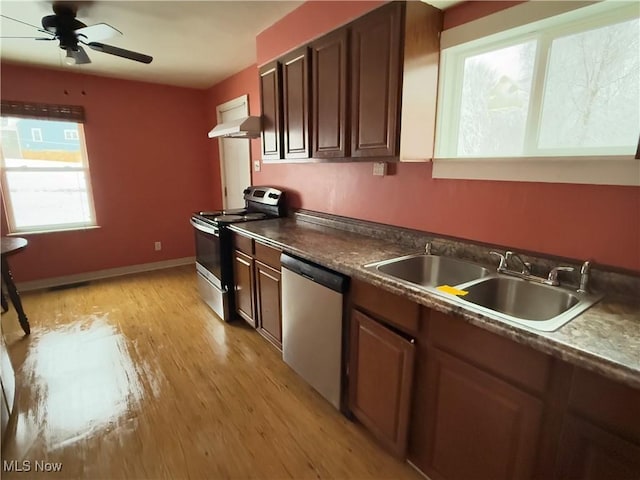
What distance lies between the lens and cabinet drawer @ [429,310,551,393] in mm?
979

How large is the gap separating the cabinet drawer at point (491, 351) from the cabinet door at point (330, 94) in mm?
1165

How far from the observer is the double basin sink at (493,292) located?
1108mm

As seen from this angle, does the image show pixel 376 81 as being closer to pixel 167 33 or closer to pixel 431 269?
pixel 431 269

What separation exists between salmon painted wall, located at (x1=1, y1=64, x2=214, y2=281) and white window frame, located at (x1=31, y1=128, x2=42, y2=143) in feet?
1.04

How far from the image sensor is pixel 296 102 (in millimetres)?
2277

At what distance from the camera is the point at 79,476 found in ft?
4.88

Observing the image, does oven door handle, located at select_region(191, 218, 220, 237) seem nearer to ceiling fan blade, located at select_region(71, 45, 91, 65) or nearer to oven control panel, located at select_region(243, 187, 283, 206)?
oven control panel, located at select_region(243, 187, 283, 206)

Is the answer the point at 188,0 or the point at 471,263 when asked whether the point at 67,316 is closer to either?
the point at 188,0

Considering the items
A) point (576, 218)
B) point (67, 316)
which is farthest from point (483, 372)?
point (67, 316)

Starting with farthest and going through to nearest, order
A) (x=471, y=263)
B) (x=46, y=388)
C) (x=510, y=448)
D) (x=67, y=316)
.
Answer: (x=67, y=316), (x=46, y=388), (x=471, y=263), (x=510, y=448)

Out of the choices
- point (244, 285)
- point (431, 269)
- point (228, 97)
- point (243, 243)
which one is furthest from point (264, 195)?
point (431, 269)

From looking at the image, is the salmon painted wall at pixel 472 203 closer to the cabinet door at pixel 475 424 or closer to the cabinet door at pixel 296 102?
the cabinet door at pixel 296 102

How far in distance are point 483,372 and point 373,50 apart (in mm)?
1581

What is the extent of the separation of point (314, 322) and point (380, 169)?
106 cm
